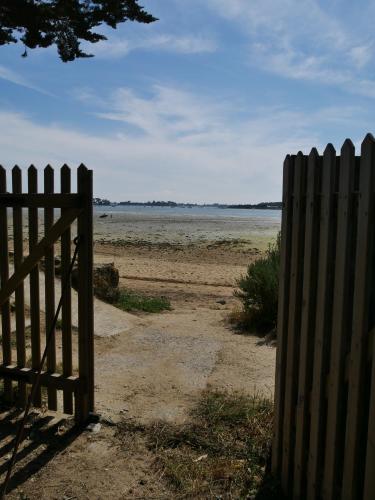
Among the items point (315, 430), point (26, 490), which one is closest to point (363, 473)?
point (315, 430)

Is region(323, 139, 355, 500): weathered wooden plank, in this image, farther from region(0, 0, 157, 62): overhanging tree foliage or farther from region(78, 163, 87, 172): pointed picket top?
region(0, 0, 157, 62): overhanging tree foliage

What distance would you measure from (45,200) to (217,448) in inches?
96.1

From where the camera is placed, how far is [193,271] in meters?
18.6

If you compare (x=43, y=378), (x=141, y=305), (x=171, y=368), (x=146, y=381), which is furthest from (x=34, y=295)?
(x=141, y=305)

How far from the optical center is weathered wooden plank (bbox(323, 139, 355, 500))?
2.34 meters

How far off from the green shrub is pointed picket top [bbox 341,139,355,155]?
5.53 m

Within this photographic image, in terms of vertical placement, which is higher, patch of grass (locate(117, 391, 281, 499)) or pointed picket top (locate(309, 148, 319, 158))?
pointed picket top (locate(309, 148, 319, 158))

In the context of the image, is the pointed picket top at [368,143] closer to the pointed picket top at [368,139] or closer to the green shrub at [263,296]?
the pointed picket top at [368,139]

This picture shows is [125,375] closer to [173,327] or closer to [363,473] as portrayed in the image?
[173,327]

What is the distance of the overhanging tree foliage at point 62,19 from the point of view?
17.6 ft

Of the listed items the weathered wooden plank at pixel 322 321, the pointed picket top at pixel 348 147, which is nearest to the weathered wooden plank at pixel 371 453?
the weathered wooden plank at pixel 322 321

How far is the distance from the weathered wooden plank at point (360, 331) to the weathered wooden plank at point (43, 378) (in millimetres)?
2376

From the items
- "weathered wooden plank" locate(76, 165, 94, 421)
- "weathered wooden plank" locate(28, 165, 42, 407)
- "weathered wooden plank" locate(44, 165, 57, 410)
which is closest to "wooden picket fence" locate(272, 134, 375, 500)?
"weathered wooden plank" locate(76, 165, 94, 421)

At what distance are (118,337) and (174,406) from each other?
2.46 meters
